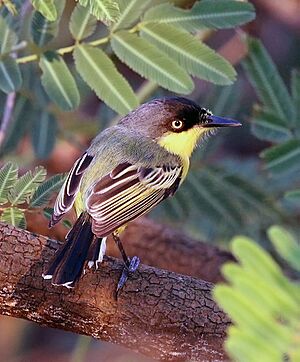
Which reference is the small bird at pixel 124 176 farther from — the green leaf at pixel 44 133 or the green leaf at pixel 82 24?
the green leaf at pixel 44 133

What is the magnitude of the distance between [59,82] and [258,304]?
2457 millimetres

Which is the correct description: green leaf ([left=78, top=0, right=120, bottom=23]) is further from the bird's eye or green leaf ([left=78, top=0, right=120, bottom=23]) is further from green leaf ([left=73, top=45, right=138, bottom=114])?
the bird's eye

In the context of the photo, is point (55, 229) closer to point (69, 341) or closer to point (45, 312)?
point (45, 312)

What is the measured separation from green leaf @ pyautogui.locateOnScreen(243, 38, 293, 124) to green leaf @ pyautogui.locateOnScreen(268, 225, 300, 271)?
107 inches

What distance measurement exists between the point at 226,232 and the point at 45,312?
2.26 m

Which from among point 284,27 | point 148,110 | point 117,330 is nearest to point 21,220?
point 117,330

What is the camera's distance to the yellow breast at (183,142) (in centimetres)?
378

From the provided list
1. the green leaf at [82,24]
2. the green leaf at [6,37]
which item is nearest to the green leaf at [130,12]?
the green leaf at [82,24]

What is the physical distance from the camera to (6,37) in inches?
146

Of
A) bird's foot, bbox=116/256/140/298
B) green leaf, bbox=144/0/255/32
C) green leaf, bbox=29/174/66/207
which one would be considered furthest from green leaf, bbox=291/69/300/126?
bird's foot, bbox=116/256/140/298

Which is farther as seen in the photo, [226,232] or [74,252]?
[226,232]

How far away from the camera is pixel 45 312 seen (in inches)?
105

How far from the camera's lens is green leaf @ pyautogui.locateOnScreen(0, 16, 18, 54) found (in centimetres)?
369

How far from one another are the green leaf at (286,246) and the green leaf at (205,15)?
2.28m
